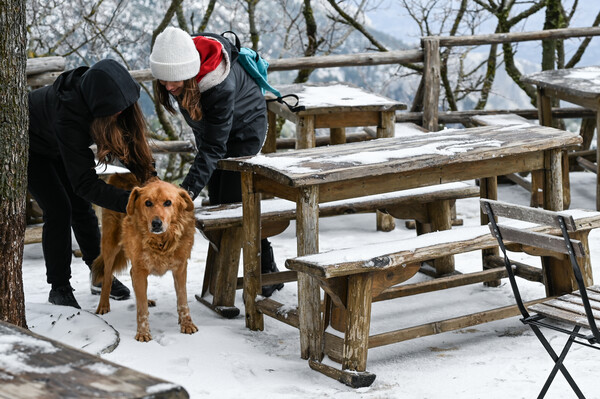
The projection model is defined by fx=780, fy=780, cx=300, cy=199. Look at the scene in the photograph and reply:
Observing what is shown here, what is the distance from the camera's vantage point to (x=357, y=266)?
3760 millimetres

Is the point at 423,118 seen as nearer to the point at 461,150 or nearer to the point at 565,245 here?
the point at 461,150

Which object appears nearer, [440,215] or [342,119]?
[440,215]

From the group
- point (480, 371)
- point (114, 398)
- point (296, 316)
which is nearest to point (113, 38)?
point (296, 316)

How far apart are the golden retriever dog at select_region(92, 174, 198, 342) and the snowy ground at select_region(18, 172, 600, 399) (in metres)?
0.21

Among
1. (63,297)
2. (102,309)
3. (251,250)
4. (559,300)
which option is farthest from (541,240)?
(63,297)

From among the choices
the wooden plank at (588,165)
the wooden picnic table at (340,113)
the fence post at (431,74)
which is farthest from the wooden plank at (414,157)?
the wooden plank at (588,165)

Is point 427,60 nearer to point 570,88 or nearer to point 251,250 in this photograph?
point 570,88

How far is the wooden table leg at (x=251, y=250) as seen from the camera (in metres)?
4.55

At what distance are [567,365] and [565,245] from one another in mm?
1011

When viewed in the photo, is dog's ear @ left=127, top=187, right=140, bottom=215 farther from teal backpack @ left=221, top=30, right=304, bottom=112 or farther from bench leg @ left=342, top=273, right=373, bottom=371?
bench leg @ left=342, top=273, right=373, bottom=371

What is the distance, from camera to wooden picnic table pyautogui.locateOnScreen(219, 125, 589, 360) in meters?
4.12

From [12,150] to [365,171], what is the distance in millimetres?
1809

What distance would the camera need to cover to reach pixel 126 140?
4.46 meters

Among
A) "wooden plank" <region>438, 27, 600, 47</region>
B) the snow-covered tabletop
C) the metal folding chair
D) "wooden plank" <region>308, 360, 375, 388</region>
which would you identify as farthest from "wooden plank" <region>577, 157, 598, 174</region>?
"wooden plank" <region>308, 360, 375, 388</region>
